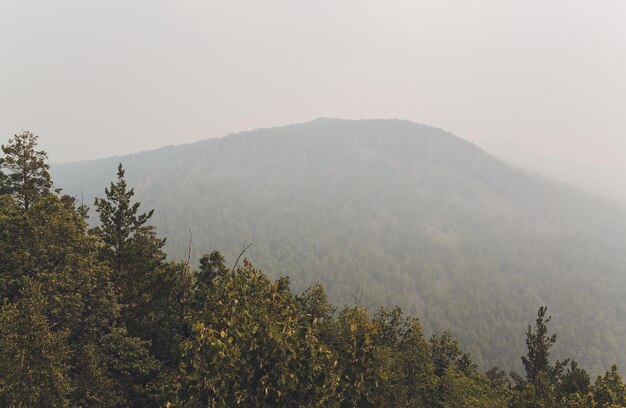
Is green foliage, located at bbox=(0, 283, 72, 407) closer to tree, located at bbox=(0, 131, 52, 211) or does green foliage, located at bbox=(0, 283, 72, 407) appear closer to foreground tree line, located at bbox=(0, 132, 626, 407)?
foreground tree line, located at bbox=(0, 132, 626, 407)

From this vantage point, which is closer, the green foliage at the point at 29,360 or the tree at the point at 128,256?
the green foliage at the point at 29,360

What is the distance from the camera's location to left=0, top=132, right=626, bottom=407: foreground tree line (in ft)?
39.5

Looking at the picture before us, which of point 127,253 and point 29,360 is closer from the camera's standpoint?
point 29,360

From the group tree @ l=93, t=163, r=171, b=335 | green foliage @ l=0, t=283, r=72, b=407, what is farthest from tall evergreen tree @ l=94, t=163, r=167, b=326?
green foliage @ l=0, t=283, r=72, b=407

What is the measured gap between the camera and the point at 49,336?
15742 mm

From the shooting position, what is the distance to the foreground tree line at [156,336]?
39.5 feet

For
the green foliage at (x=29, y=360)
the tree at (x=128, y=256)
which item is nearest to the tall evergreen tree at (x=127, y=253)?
the tree at (x=128, y=256)

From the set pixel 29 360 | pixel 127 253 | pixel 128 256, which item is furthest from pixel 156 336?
pixel 29 360

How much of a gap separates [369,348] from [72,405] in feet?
48.5

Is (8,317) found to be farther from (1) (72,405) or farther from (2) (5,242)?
(2) (5,242)

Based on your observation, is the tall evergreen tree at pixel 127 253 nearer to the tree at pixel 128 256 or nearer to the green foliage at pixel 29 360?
the tree at pixel 128 256

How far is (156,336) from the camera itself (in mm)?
28422

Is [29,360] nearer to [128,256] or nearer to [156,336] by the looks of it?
[128,256]

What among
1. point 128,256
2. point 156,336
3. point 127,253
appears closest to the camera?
point 127,253
